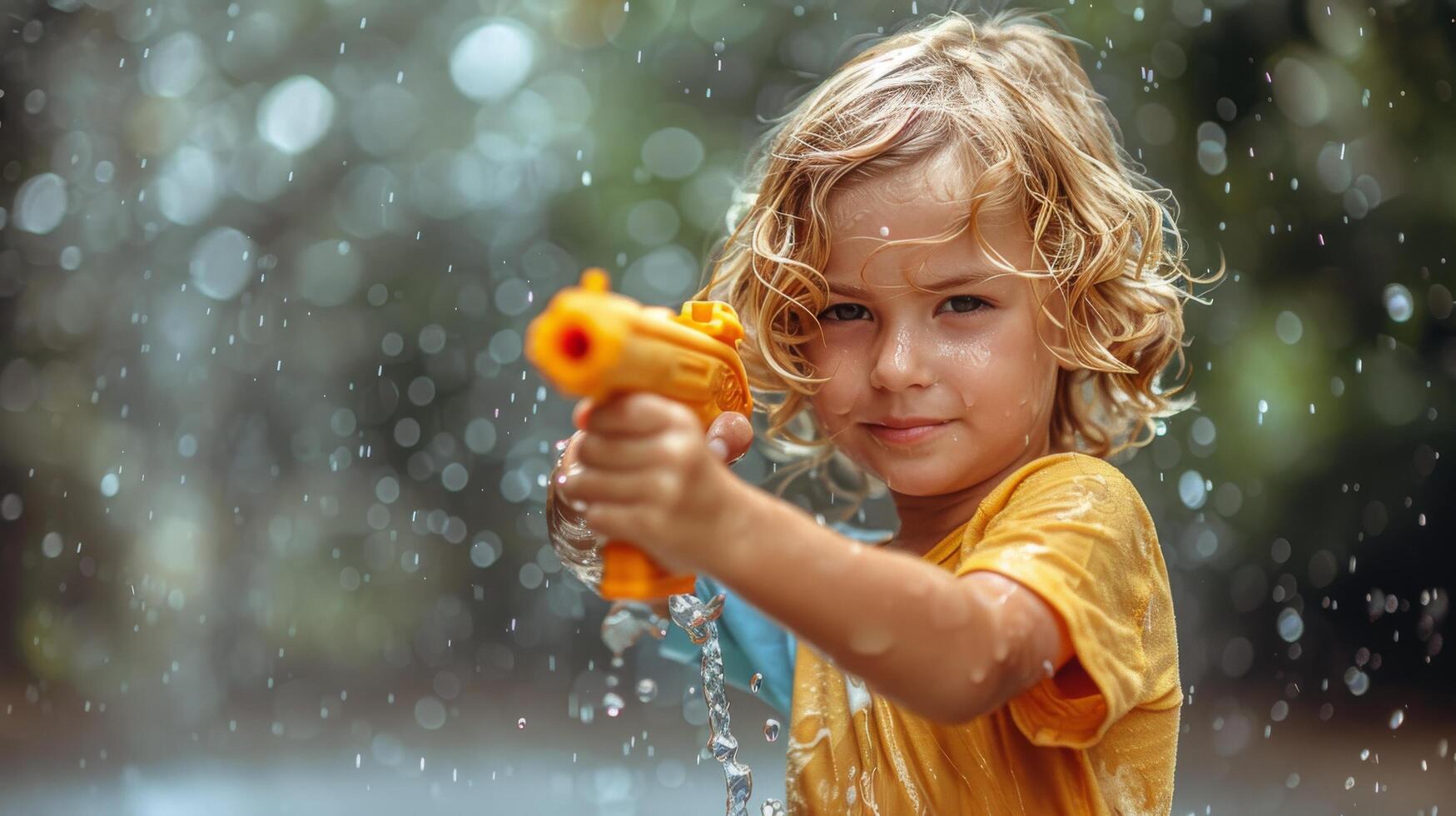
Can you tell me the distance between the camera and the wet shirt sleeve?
61 centimetres

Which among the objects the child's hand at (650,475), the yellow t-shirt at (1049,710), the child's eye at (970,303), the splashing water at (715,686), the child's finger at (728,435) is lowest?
the splashing water at (715,686)

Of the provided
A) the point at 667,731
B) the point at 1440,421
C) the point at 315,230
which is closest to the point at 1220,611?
the point at 1440,421

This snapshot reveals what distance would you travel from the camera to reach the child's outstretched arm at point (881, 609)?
48cm

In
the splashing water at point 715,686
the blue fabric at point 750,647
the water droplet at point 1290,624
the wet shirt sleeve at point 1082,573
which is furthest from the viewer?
the water droplet at point 1290,624

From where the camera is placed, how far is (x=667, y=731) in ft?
6.91

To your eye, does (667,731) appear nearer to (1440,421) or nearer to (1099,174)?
(1440,421)

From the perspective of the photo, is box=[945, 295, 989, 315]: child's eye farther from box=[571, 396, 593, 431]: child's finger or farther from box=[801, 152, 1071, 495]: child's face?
box=[571, 396, 593, 431]: child's finger

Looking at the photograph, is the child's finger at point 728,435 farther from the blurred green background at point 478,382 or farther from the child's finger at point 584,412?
the blurred green background at point 478,382

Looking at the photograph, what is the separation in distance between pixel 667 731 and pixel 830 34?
117 centimetres

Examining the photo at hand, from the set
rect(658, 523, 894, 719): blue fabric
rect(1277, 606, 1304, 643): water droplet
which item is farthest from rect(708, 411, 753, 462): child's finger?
rect(1277, 606, 1304, 643): water droplet

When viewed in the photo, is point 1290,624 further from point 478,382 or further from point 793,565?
point 793,565

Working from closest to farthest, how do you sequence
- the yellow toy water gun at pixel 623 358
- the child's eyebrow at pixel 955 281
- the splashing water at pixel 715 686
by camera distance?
1. the yellow toy water gun at pixel 623 358
2. the child's eyebrow at pixel 955 281
3. the splashing water at pixel 715 686

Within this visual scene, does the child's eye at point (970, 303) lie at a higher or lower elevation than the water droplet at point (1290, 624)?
higher

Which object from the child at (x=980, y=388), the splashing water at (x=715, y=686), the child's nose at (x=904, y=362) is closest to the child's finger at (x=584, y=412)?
the child at (x=980, y=388)
